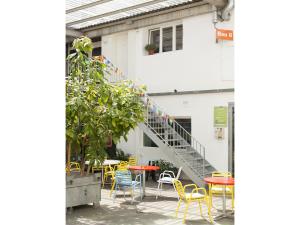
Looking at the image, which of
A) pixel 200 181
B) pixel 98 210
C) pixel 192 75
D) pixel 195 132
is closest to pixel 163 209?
pixel 98 210

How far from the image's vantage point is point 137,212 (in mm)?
8305

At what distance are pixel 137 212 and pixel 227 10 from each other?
6878 millimetres

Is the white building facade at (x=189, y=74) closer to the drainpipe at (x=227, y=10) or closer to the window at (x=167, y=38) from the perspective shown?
the window at (x=167, y=38)

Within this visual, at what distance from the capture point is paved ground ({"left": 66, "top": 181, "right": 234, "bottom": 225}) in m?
7.56

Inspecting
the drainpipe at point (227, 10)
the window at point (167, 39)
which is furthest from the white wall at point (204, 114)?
the drainpipe at point (227, 10)

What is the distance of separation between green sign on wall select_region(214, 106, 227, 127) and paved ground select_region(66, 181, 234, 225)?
9.56 feet

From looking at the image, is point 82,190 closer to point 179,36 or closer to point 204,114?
point 204,114

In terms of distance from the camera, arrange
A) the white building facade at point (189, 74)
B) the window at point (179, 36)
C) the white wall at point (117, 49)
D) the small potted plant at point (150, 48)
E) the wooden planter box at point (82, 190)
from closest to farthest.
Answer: the wooden planter box at point (82, 190) < the white building facade at point (189, 74) < the window at point (179, 36) < the small potted plant at point (150, 48) < the white wall at point (117, 49)

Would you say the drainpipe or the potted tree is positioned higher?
the drainpipe

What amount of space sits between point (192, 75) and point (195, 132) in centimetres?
197

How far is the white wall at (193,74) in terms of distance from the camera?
12211 mm

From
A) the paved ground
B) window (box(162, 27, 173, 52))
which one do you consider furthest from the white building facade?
the paved ground

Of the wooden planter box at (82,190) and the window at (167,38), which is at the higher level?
the window at (167,38)

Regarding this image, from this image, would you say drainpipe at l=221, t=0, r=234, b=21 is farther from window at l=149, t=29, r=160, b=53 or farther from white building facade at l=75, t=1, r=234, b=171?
window at l=149, t=29, r=160, b=53
